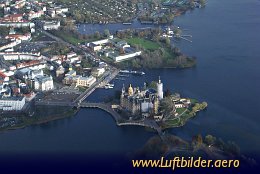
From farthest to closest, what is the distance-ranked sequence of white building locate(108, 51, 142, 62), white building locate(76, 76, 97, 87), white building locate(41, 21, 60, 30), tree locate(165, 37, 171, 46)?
white building locate(41, 21, 60, 30) < tree locate(165, 37, 171, 46) < white building locate(108, 51, 142, 62) < white building locate(76, 76, 97, 87)

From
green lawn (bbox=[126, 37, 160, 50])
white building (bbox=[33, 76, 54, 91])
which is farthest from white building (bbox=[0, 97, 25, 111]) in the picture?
green lawn (bbox=[126, 37, 160, 50])

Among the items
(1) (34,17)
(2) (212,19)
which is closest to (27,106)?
(1) (34,17)

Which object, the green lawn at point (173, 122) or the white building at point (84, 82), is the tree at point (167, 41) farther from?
the green lawn at point (173, 122)

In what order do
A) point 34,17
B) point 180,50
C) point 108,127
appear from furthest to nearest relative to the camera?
point 34,17
point 180,50
point 108,127

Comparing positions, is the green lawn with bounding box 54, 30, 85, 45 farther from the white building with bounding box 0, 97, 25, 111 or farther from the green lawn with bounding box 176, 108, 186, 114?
the green lawn with bounding box 176, 108, 186, 114

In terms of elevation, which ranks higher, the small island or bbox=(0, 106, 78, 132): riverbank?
the small island

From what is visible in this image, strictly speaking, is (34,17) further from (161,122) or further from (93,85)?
(161,122)
